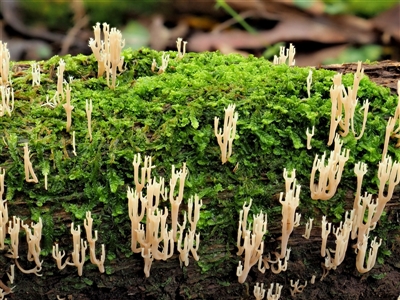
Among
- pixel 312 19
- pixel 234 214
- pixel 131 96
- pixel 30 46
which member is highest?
pixel 312 19

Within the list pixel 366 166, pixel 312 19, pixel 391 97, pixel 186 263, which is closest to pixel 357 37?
pixel 312 19

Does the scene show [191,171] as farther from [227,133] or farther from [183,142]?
[227,133]

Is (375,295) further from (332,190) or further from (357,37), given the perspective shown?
(357,37)

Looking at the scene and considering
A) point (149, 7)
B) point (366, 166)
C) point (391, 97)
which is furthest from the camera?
point (149, 7)

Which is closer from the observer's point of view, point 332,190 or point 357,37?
point 332,190

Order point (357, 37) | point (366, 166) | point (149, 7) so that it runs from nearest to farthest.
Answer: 1. point (366, 166)
2. point (357, 37)
3. point (149, 7)
